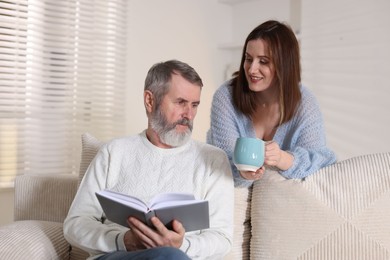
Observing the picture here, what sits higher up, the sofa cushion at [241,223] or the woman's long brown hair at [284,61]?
the woman's long brown hair at [284,61]

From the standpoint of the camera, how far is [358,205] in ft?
6.07

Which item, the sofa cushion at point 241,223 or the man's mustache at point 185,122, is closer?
the man's mustache at point 185,122

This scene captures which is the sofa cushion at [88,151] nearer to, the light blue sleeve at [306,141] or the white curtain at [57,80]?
the light blue sleeve at [306,141]

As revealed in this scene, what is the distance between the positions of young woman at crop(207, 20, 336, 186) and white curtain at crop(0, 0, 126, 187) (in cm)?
170

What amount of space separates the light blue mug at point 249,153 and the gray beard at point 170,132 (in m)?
0.25

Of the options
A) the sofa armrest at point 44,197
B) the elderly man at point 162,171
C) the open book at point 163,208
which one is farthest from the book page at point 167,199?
the sofa armrest at point 44,197

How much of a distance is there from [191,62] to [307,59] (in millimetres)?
984

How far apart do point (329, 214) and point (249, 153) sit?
42 cm

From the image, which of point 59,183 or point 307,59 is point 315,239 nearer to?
point 59,183

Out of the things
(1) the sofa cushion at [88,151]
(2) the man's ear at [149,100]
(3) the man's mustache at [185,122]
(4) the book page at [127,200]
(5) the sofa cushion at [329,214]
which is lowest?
(5) the sofa cushion at [329,214]

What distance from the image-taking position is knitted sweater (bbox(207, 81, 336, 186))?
1.92 meters

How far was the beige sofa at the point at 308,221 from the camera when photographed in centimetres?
183

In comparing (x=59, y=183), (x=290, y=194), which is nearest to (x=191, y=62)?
(x=59, y=183)

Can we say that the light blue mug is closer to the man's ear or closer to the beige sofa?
the beige sofa
